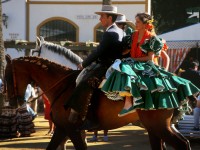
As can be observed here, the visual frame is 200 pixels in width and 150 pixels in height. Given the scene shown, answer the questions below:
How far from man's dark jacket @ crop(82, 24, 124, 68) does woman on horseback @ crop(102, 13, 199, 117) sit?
36 centimetres

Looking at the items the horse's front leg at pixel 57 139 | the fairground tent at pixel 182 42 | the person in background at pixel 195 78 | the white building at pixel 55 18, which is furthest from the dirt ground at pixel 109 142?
the white building at pixel 55 18

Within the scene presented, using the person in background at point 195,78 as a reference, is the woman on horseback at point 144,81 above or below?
above

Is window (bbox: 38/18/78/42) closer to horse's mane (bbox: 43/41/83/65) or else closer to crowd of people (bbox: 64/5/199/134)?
horse's mane (bbox: 43/41/83/65)

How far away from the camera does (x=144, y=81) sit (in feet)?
21.7

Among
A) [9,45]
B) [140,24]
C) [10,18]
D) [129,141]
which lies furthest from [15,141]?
[10,18]

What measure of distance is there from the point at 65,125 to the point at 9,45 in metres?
13.0

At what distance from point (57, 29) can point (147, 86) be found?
2118 cm

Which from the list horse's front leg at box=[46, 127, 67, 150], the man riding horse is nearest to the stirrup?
the man riding horse

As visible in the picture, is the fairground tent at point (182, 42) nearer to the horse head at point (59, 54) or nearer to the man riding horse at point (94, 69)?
the horse head at point (59, 54)

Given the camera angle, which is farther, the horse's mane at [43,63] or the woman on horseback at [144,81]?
the horse's mane at [43,63]

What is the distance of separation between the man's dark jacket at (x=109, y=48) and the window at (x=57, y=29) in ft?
64.9

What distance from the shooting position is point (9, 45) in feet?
65.7

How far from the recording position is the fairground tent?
18.2 metres

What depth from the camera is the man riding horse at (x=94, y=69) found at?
7.31 metres
